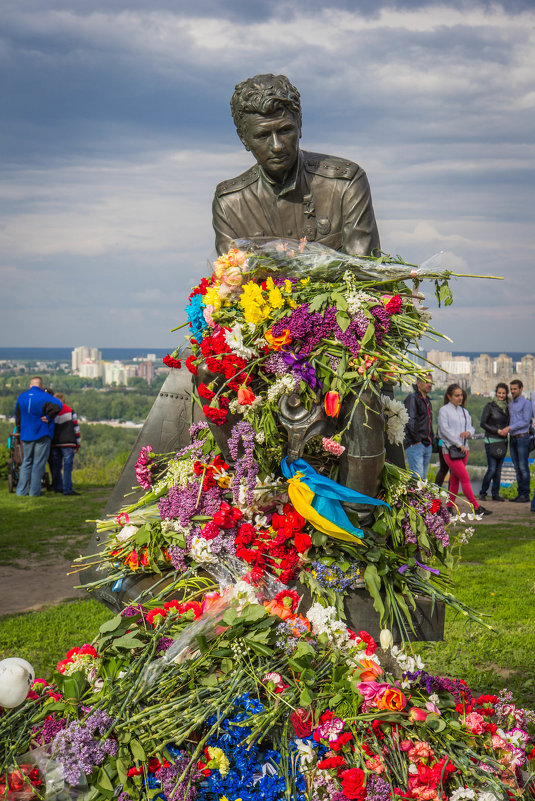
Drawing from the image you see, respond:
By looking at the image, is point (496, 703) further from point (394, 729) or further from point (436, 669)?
point (436, 669)

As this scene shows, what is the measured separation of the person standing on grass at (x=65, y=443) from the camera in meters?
11.6

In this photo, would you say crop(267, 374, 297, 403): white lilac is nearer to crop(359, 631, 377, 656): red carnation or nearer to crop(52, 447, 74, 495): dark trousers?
crop(359, 631, 377, 656): red carnation

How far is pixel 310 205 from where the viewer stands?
3.35m

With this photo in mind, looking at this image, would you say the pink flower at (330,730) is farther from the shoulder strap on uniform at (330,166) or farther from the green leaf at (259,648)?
the shoulder strap on uniform at (330,166)

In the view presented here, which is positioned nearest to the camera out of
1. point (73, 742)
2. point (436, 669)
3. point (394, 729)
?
point (73, 742)

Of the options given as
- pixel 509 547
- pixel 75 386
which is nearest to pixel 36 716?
pixel 509 547

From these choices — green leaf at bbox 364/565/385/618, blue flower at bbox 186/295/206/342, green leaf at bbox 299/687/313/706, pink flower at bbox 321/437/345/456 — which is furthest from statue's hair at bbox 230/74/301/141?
green leaf at bbox 299/687/313/706

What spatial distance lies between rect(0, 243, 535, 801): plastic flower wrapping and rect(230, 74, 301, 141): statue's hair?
0.56 m

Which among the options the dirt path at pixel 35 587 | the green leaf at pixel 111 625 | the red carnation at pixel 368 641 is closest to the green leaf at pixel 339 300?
the red carnation at pixel 368 641

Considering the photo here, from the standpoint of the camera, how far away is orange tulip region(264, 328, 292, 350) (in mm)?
2812

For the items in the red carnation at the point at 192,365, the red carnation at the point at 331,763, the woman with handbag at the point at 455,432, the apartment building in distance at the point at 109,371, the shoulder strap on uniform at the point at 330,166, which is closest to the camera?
the red carnation at the point at 331,763

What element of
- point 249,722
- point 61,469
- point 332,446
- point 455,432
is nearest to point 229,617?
point 249,722

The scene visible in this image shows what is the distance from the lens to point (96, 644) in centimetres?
296

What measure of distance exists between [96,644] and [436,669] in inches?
92.7
